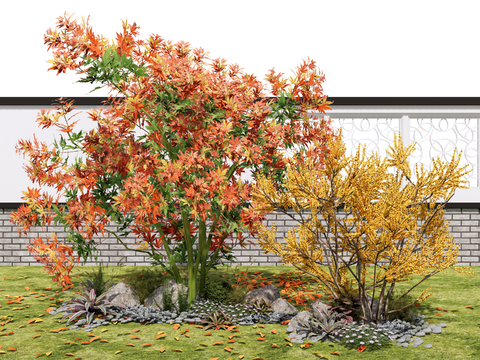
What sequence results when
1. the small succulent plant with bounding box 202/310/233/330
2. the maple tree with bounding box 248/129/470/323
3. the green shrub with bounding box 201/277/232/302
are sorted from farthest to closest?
the green shrub with bounding box 201/277/232/302 → the small succulent plant with bounding box 202/310/233/330 → the maple tree with bounding box 248/129/470/323

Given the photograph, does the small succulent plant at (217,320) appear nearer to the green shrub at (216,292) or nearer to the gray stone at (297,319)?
the green shrub at (216,292)

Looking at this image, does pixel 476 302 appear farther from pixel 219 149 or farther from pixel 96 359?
pixel 96 359

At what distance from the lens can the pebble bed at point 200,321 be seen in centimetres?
507

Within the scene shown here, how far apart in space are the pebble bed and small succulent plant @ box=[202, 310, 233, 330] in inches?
3.3

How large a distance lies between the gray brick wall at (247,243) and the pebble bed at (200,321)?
2.83 meters

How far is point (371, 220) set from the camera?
477 cm


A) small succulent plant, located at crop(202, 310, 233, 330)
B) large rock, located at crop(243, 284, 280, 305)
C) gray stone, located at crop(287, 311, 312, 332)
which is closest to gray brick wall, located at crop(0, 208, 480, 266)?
large rock, located at crop(243, 284, 280, 305)

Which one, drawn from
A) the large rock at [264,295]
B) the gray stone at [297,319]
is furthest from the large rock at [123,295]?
the gray stone at [297,319]

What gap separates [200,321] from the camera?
5.64 meters

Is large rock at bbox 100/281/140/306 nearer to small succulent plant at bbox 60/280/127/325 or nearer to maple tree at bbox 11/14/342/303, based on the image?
small succulent plant at bbox 60/280/127/325

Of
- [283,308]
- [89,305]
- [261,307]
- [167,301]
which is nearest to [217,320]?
[261,307]

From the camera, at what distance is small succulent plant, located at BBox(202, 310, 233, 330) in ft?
18.1

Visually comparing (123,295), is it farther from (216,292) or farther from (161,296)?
(216,292)

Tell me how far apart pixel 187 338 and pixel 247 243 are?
3919mm
